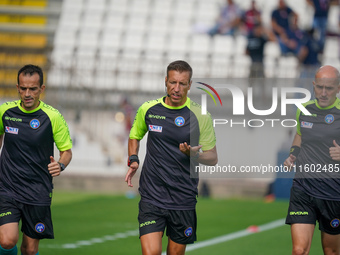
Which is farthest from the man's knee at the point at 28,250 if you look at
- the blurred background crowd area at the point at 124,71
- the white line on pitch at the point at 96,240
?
the blurred background crowd area at the point at 124,71

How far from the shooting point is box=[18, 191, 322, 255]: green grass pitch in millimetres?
11977

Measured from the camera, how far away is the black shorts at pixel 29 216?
8.08 m

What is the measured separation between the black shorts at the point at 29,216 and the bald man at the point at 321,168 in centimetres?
274

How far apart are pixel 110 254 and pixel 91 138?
13.8 m

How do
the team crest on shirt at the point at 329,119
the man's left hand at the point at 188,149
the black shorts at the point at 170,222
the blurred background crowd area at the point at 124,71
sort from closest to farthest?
the man's left hand at the point at 188,149
the black shorts at the point at 170,222
the team crest on shirt at the point at 329,119
the blurred background crowd area at the point at 124,71

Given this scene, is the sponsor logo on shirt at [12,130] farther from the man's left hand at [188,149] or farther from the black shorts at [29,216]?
the man's left hand at [188,149]

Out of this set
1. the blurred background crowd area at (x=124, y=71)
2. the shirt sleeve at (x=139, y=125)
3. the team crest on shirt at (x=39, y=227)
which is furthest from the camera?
the blurred background crowd area at (x=124, y=71)

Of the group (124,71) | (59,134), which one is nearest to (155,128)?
(59,134)

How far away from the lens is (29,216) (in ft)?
26.8

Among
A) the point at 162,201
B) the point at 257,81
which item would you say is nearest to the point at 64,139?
the point at 162,201

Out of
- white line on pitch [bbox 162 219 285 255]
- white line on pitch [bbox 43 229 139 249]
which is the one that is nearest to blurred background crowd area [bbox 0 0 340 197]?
white line on pitch [bbox 162 219 285 255]

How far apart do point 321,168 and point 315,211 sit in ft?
1.61

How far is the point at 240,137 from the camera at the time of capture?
9445mm

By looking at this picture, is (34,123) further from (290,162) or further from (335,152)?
(335,152)
